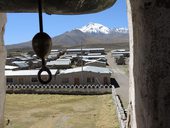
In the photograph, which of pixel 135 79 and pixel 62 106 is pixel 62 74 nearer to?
pixel 62 106

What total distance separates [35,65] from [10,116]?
113 ft

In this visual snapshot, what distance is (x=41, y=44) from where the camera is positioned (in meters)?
3.69

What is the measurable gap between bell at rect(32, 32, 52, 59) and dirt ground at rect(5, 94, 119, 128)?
67.1 ft

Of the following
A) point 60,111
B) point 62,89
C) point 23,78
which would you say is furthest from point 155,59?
point 23,78

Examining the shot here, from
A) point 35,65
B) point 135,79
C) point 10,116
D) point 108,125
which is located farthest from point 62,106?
point 35,65

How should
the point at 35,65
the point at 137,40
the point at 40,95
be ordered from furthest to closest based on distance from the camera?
1. the point at 35,65
2. the point at 40,95
3. the point at 137,40

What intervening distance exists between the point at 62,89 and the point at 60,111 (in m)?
8.94

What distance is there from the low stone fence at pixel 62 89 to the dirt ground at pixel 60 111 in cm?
124

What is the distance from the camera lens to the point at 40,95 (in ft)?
124

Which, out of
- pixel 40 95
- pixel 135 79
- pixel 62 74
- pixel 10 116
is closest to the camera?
pixel 135 79

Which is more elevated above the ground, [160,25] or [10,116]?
[160,25]

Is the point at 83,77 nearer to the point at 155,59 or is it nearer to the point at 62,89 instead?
the point at 62,89

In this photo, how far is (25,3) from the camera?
3.97 metres

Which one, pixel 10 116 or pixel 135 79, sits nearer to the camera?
pixel 135 79
